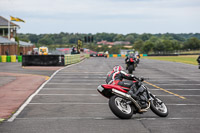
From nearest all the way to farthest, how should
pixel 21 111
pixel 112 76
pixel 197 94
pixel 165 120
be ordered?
pixel 165 120
pixel 112 76
pixel 21 111
pixel 197 94

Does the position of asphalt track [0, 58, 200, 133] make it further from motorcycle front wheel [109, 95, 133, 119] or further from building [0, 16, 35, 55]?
building [0, 16, 35, 55]

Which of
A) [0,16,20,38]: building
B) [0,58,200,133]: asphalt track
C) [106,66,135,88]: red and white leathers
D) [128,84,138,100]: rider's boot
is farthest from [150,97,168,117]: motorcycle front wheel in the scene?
[0,16,20,38]: building

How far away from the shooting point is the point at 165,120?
9547 mm

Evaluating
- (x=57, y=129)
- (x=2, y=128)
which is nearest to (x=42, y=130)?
(x=57, y=129)

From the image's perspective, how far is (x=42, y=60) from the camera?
37.3 m

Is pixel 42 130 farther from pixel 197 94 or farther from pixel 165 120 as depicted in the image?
pixel 197 94

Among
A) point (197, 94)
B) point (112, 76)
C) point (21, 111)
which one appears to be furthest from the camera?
point (197, 94)

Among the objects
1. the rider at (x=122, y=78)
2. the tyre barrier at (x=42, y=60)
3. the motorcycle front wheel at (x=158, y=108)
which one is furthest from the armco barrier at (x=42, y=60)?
the motorcycle front wheel at (x=158, y=108)

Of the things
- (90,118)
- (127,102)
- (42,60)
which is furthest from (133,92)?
(42,60)

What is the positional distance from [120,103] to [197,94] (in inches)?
272

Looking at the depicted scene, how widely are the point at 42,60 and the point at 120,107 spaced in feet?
93.7

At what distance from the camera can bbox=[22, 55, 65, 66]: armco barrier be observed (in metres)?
37.3

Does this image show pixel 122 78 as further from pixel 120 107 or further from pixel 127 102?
pixel 120 107

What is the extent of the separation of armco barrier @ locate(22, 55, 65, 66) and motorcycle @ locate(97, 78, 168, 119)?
2785cm
